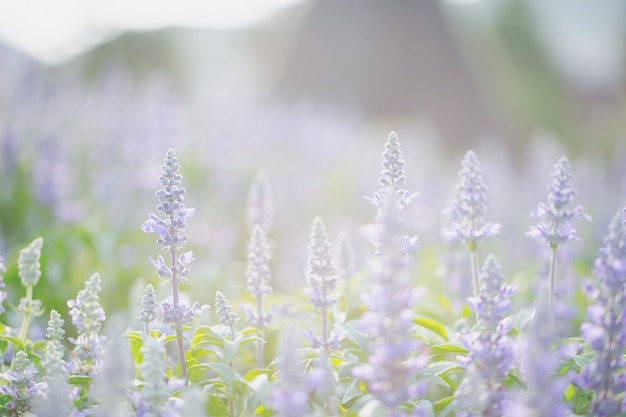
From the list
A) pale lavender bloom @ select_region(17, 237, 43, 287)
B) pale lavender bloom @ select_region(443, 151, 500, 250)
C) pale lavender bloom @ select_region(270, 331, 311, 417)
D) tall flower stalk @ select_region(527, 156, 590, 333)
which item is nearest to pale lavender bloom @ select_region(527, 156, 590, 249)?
tall flower stalk @ select_region(527, 156, 590, 333)

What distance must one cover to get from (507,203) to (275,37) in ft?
74.8

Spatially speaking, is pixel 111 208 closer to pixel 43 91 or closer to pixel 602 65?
pixel 43 91

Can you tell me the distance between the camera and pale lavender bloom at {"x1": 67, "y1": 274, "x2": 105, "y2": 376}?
3115 mm

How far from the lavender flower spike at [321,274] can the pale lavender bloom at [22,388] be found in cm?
139

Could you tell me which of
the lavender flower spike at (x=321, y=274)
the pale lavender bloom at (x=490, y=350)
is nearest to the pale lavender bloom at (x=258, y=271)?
the lavender flower spike at (x=321, y=274)

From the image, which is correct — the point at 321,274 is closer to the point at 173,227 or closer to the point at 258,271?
the point at 258,271

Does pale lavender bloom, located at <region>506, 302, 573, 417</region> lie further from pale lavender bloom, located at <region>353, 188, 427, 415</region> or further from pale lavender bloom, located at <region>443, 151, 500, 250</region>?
pale lavender bloom, located at <region>443, 151, 500, 250</region>

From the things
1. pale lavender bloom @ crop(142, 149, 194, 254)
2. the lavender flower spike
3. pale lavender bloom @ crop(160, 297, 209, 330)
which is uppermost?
pale lavender bloom @ crop(142, 149, 194, 254)

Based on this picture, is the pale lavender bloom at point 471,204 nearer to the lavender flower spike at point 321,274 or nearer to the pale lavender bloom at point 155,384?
the lavender flower spike at point 321,274

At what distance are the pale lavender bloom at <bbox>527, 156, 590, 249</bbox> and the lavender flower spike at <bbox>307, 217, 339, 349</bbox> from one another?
1166 millimetres

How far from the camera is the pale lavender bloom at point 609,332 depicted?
A: 9.34ft

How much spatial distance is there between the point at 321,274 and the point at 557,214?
1.38m

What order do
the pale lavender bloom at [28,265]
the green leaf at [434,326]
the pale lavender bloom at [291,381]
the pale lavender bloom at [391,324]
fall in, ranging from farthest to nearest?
the green leaf at [434,326], the pale lavender bloom at [28,265], the pale lavender bloom at [391,324], the pale lavender bloom at [291,381]

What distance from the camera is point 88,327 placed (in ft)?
10.3
